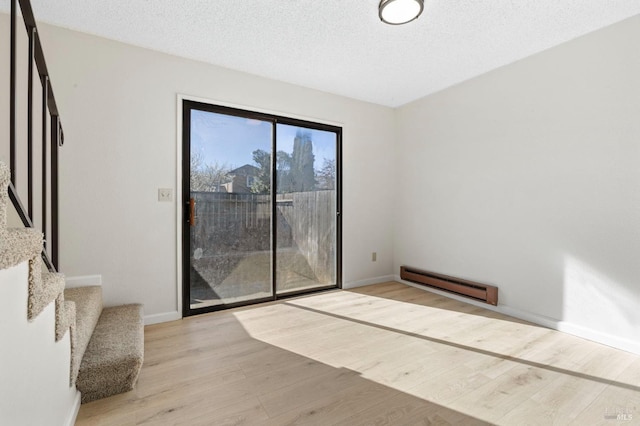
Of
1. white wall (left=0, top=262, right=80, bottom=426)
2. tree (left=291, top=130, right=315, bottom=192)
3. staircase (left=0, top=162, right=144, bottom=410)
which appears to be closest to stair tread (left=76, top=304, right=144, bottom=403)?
staircase (left=0, top=162, right=144, bottom=410)

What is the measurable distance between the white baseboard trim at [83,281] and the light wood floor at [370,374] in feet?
1.96

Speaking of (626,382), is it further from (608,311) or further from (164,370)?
(164,370)

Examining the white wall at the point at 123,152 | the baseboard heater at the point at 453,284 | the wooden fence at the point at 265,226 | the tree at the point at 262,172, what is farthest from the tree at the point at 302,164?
the baseboard heater at the point at 453,284

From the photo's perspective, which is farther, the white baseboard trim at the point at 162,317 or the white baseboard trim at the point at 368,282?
the white baseboard trim at the point at 368,282

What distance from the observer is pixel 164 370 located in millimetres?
1884

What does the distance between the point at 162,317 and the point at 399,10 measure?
124 inches

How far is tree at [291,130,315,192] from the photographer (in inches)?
136

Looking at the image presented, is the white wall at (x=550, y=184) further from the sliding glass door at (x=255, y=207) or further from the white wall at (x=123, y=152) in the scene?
the white wall at (x=123, y=152)

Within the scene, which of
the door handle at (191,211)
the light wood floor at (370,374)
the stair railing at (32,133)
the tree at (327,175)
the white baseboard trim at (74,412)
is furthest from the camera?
the tree at (327,175)

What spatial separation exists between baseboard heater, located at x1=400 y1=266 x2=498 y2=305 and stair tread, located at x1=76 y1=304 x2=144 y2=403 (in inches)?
120

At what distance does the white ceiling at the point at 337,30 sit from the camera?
207 cm

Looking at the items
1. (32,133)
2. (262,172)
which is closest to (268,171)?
(262,172)

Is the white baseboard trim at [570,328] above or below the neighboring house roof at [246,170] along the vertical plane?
below

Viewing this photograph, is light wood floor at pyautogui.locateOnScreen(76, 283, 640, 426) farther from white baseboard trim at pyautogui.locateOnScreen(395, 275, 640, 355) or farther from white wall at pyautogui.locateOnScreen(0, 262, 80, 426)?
white wall at pyautogui.locateOnScreen(0, 262, 80, 426)
